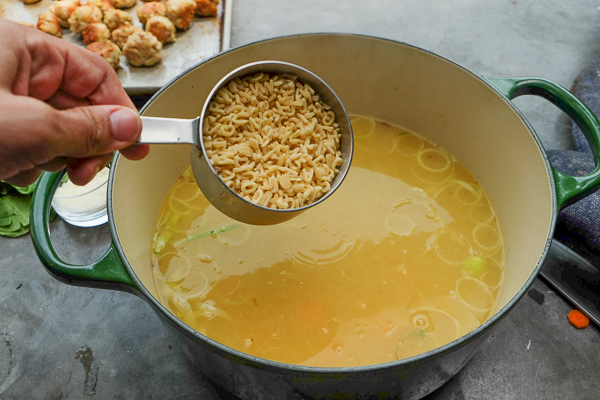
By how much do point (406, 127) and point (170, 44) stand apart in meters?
1.32

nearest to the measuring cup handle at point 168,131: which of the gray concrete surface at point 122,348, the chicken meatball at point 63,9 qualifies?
the gray concrete surface at point 122,348

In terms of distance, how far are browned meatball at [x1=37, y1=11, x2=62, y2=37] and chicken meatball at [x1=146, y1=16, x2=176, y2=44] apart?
47 cm

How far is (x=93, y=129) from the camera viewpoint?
956 mm

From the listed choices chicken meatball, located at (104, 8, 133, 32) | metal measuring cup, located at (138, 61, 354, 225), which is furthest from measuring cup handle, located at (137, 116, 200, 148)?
chicken meatball, located at (104, 8, 133, 32)

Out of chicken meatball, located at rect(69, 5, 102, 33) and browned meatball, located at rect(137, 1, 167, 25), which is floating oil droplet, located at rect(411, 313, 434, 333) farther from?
chicken meatball, located at rect(69, 5, 102, 33)

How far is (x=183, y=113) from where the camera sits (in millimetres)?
1658

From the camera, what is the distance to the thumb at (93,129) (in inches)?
35.5

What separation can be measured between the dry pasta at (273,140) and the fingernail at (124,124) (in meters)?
0.28

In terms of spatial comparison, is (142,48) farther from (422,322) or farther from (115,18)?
(422,322)

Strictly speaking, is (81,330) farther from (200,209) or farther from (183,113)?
(183,113)

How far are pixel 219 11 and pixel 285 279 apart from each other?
1.75 m

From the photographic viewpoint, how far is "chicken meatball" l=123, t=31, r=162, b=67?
2.18 metres

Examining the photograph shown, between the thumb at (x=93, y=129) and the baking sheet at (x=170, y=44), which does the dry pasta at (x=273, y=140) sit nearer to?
the thumb at (x=93, y=129)

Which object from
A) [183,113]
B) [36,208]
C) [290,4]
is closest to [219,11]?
[290,4]
